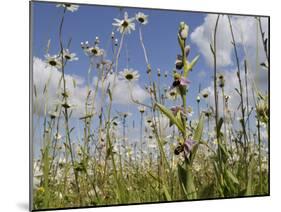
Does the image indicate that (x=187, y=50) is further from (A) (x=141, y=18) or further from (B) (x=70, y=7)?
(B) (x=70, y=7)

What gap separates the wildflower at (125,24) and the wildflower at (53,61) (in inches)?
16.0

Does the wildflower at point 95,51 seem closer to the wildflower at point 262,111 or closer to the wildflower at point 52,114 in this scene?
the wildflower at point 52,114

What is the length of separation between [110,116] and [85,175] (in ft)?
1.23

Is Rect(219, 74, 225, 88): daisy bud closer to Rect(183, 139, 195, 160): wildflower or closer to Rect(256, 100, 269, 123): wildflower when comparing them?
Rect(256, 100, 269, 123): wildflower

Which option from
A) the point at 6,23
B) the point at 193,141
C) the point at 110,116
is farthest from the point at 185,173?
the point at 6,23

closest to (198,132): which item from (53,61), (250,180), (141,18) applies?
(250,180)

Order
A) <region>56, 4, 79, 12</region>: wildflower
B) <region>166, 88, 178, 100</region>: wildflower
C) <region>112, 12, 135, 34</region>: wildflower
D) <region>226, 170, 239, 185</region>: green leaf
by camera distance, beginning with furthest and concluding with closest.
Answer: <region>226, 170, 239, 185</region>: green leaf → <region>166, 88, 178, 100</region>: wildflower → <region>112, 12, 135, 34</region>: wildflower → <region>56, 4, 79, 12</region>: wildflower

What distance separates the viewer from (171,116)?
4242mm

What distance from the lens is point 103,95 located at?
4082 millimetres

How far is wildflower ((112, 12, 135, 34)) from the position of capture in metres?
4.12

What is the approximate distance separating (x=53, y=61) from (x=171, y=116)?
2.65 feet

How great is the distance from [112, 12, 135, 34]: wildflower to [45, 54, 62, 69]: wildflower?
→ 0.41 m

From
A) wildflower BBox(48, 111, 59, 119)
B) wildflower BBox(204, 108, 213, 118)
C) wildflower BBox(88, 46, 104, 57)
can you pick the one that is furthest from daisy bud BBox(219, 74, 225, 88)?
wildflower BBox(48, 111, 59, 119)

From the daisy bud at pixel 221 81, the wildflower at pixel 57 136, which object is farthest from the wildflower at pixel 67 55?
the daisy bud at pixel 221 81
